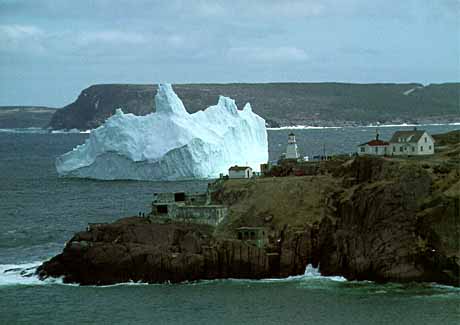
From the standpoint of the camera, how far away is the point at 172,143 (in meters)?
Result: 84.9

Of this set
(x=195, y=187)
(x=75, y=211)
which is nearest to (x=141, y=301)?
(x=75, y=211)

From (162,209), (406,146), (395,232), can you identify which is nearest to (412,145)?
(406,146)

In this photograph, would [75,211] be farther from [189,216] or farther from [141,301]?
[141,301]

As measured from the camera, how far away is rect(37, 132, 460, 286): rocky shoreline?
46469 millimetres

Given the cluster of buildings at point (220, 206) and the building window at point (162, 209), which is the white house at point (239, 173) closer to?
the cluster of buildings at point (220, 206)

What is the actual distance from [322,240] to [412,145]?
10712 mm

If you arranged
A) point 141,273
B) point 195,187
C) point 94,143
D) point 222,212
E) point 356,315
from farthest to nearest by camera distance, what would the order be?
1. point 94,143
2. point 195,187
3. point 222,212
4. point 141,273
5. point 356,315

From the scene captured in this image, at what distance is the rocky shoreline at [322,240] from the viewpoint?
46.5 m

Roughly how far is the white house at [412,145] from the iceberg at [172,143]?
29.5m

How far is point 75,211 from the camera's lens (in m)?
71.5

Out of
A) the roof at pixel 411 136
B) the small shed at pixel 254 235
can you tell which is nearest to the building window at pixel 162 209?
the small shed at pixel 254 235

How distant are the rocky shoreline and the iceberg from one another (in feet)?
112

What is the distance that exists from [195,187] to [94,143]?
15.3 metres

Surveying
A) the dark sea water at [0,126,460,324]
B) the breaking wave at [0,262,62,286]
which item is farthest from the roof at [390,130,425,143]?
the breaking wave at [0,262,62,286]
